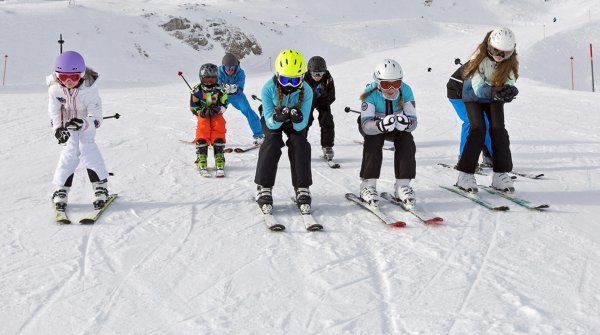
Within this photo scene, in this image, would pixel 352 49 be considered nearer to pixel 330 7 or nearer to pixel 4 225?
pixel 330 7

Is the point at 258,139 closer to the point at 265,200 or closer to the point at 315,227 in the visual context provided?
the point at 265,200

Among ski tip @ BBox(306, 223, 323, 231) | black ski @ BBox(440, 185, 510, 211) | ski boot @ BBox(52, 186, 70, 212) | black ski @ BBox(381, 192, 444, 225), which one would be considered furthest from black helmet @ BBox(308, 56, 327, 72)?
ski boot @ BBox(52, 186, 70, 212)

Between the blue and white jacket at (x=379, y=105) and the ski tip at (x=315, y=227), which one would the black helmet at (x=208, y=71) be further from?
the ski tip at (x=315, y=227)

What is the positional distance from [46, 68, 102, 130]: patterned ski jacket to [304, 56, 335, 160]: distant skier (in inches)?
124

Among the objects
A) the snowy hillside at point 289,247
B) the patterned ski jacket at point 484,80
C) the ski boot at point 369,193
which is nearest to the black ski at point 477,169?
the snowy hillside at point 289,247

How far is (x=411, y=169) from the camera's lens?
19.2 feet

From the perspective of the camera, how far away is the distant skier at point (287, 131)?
18.5 ft

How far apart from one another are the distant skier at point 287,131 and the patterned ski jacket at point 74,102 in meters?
1.82

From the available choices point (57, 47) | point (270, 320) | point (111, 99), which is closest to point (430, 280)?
point (270, 320)

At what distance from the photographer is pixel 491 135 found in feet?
20.5

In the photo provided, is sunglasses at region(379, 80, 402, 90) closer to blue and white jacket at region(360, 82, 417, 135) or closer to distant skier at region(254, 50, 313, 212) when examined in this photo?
blue and white jacket at region(360, 82, 417, 135)

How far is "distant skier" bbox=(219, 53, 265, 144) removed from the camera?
9.50 metres

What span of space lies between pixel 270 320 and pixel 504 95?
3964 mm

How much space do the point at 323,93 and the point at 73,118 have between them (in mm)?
3846
